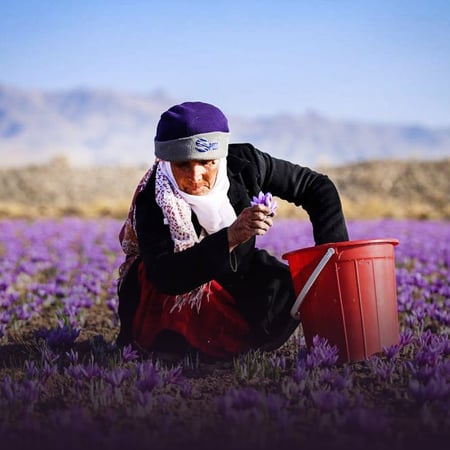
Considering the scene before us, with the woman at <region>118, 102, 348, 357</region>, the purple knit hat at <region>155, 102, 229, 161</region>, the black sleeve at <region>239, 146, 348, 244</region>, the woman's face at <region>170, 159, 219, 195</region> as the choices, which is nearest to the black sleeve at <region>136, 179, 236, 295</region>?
the woman at <region>118, 102, 348, 357</region>

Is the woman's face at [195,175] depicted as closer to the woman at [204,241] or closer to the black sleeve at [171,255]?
the woman at [204,241]

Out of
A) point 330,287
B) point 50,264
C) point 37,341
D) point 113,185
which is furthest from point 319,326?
point 113,185

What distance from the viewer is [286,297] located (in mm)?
3840

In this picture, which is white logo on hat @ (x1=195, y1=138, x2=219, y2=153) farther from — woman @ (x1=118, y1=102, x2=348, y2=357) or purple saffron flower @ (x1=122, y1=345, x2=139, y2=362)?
purple saffron flower @ (x1=122, y1=345, x2=139, y2=362)

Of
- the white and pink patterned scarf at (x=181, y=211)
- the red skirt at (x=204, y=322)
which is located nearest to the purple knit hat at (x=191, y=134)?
the white and pink patterned scarf at (x=181, y=211)

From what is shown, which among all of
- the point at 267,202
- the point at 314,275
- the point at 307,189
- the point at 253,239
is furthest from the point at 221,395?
the point at 307,189

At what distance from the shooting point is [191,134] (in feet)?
11.3

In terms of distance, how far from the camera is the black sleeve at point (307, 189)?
3.81 meters

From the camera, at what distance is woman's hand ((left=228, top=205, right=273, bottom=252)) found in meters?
3.07

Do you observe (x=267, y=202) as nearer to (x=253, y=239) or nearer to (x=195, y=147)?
(x=195, y=147)

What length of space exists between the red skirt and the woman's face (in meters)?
0.53

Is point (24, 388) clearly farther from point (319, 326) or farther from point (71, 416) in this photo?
point (319, 326)

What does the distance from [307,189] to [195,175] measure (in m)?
0.68

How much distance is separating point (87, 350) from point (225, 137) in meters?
1.48
